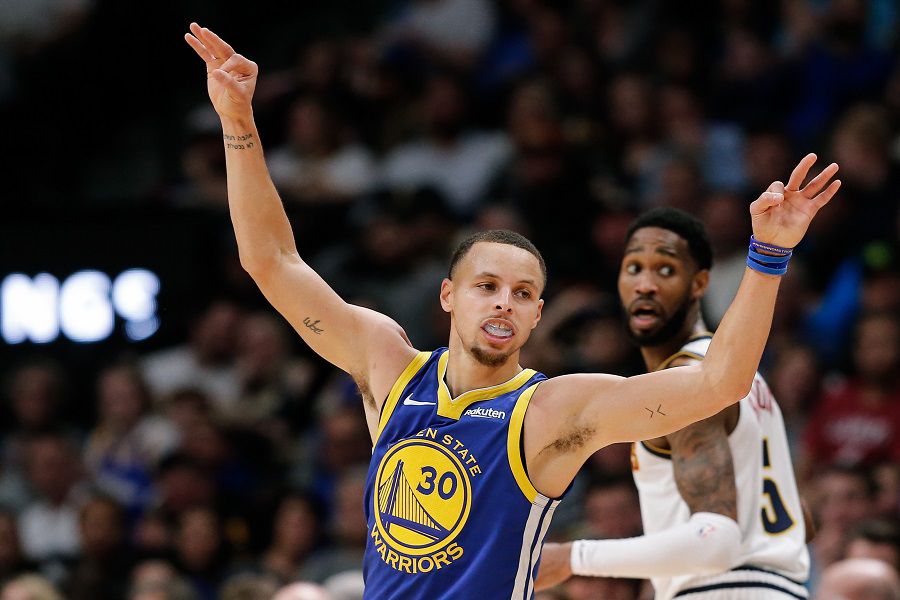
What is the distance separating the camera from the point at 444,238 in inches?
427

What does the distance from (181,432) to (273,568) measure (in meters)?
1.66

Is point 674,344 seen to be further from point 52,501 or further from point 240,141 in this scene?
point 52,501

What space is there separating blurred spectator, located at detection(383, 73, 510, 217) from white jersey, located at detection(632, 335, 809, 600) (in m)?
5.63

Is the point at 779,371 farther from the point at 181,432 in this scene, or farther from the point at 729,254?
the point at 181,432

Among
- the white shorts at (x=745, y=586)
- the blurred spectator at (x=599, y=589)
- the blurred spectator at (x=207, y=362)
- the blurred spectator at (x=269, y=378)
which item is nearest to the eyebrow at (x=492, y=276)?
the white shorts at (x=745, y=586)

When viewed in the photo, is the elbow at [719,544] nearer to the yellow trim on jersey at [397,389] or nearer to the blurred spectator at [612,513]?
the yellow trim on jersey at [397,389]

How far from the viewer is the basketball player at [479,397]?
432cm

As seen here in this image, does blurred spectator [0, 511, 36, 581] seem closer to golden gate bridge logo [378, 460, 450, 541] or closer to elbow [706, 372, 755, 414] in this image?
golden gate bridge logo [378, 460, 450, 541]

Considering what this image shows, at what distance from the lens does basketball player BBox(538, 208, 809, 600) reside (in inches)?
209

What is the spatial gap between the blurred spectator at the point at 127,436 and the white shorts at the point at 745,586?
6.01 m

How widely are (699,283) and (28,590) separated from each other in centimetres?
514

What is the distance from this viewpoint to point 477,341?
4758mm

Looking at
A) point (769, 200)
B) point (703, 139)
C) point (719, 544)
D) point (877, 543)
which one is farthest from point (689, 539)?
point (703, 139)

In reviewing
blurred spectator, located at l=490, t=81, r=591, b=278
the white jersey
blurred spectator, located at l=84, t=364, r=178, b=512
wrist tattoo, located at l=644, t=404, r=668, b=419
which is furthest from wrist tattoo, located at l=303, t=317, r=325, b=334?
blurred spectator, located at l=84, t=364, r=178, b=512
